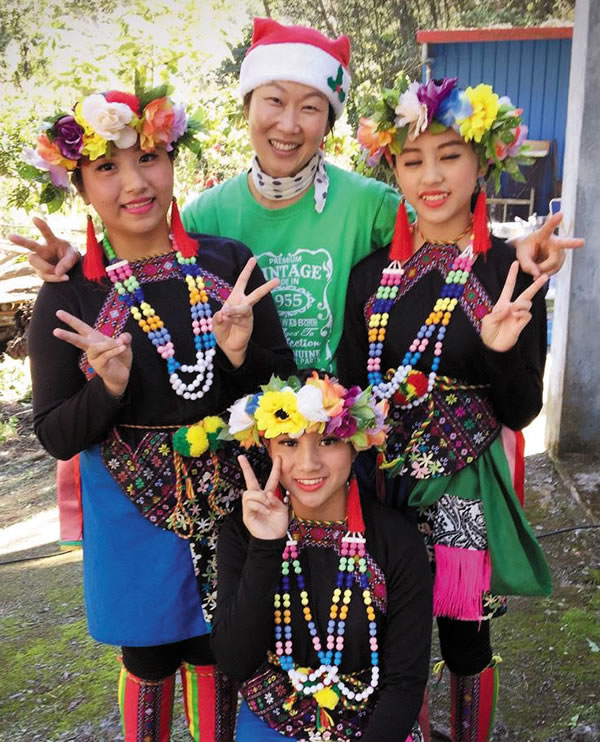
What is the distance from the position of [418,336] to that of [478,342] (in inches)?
5.8

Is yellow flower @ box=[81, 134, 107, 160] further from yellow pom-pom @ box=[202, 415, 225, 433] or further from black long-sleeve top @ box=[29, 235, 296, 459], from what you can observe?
yellow pom-pom @ box=[202, 415, 225, 433]

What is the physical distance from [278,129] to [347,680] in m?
1.39

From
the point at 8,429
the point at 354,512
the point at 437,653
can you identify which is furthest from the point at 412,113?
the point at 8,429

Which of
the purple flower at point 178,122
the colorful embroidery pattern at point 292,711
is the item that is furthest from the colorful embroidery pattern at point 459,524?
the purple flower at point 178,122

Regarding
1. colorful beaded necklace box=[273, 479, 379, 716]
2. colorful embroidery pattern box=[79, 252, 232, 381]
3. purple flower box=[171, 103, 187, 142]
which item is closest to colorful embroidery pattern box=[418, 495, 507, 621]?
colorful beaded necklace box=[273, 479, 379, 716]

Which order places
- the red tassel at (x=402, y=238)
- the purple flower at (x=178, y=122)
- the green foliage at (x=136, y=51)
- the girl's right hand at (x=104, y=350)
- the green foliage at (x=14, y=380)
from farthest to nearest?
1. the green foliage at (x=136, y=51)
2. the green foliage at (x=14, y=380)
3. the red tassel at (x=402, y=238)
4. the purple flower at (x=178, y=122)
5. the girl's right hand at (x=104, y=350)

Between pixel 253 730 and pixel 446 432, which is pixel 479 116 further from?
pixel 253 730

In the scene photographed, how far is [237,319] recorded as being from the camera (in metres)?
1.85

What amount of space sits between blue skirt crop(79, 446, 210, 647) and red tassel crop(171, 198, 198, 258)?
0.54m

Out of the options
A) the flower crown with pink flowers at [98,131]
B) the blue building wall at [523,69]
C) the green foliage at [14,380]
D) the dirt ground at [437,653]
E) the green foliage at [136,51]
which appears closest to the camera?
the flower crown with pink flowers at [98,131]

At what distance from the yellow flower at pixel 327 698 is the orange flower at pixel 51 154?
1.36 m

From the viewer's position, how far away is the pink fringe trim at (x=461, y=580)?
2.00 metres

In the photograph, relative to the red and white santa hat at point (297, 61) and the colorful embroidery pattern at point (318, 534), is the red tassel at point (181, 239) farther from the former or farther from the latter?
the colorful embroidery pattern at point (318, 534)

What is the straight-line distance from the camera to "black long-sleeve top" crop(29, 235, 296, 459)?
1.84 meters
